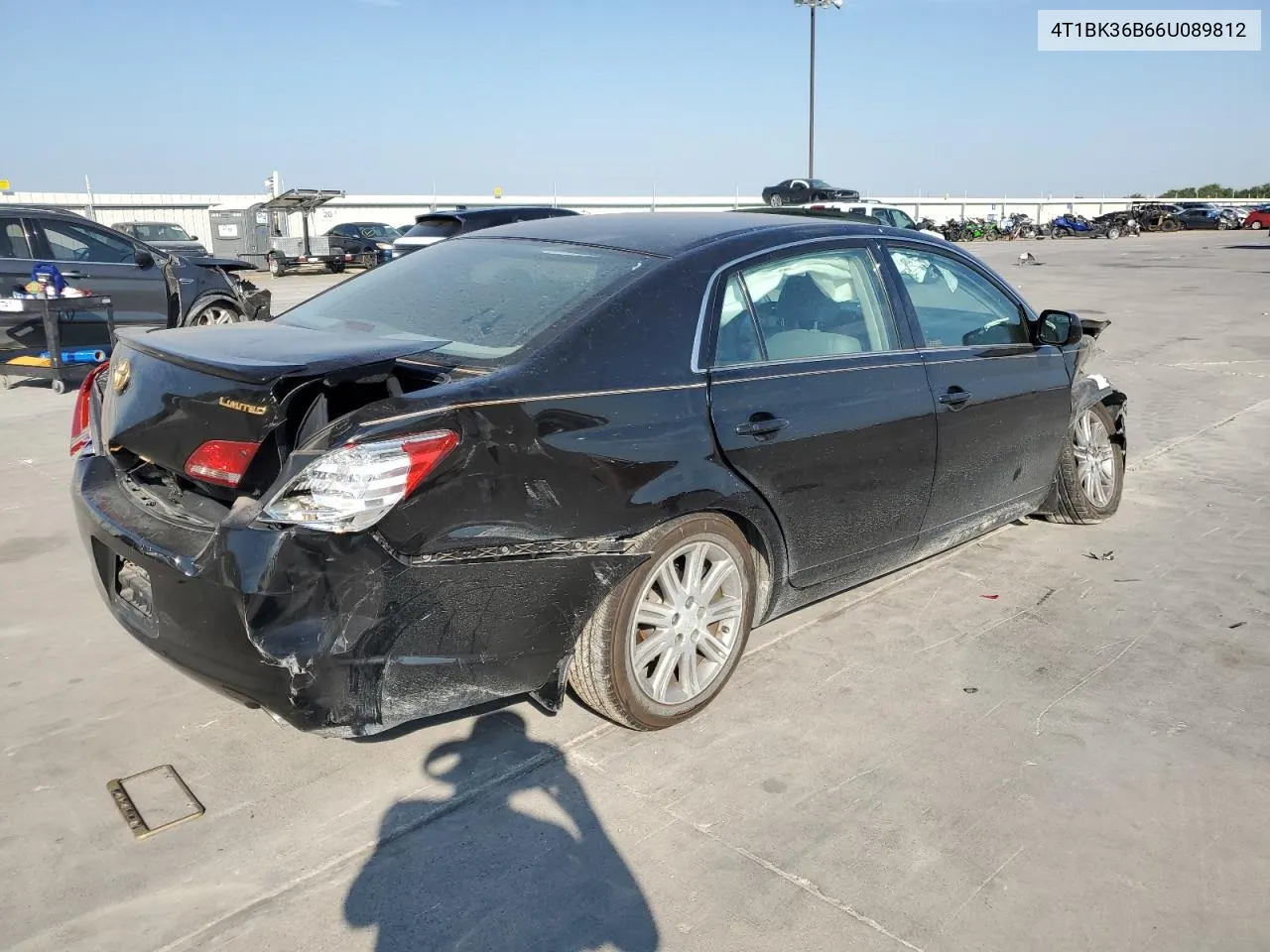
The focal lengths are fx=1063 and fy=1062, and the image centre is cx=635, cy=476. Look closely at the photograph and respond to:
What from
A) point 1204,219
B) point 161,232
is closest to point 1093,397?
point 161,232

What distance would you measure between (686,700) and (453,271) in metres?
1.76

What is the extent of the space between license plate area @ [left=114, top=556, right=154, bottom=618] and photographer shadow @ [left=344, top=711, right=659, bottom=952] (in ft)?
3.08

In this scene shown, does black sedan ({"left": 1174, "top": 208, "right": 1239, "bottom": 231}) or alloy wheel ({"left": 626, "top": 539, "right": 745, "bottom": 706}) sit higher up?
black sedan ({"left": 1174, "top": 208, "right": 1239, "bottom": 231})

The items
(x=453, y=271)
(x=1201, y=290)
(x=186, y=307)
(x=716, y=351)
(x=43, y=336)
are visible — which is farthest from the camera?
(x=1201, y=290)

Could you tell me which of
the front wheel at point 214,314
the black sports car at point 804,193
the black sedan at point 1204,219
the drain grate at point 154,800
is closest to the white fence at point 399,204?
the black sports car at point 804,193

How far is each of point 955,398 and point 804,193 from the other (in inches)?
837

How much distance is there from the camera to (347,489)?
2641 mm

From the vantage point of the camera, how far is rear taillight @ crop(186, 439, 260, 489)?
9.30 ft

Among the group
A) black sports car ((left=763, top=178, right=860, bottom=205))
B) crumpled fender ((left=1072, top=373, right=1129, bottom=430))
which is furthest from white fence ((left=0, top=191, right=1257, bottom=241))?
crumpled fender ((left=1072, top=373, right=1129, bottom=430))

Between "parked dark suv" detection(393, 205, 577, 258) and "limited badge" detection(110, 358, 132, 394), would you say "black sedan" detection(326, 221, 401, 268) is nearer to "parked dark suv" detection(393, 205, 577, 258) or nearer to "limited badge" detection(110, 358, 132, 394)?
"parked dark suv" detection(393, 205, 577, 258)

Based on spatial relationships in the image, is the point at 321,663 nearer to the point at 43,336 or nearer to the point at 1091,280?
the point at 43,336

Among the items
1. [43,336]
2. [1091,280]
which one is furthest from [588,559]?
[1091,280]

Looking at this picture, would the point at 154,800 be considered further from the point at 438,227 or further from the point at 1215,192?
the point at 1215,192

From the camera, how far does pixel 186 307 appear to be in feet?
36.9
